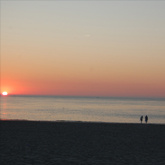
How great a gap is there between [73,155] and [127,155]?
3.21 meters

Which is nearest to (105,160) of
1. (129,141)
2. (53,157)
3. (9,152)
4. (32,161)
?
(53,157)

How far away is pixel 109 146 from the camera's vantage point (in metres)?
19.6

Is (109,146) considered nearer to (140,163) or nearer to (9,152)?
(140,163)

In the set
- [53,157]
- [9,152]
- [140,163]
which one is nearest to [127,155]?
[140,163]

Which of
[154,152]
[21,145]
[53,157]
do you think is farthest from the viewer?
[21,145]

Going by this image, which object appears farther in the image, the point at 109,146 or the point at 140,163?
the point at 109,146

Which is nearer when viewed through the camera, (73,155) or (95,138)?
(73,155)

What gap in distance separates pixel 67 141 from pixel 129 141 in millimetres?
4881

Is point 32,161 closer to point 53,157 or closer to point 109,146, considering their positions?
point 53,157

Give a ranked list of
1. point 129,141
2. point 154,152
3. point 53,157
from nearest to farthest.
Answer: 1. point 53,157
2. point 154,152
3. point 129,141

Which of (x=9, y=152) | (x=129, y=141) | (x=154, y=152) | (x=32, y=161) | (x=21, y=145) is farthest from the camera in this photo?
(x=129, y=141)

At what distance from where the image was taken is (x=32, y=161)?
14.3m

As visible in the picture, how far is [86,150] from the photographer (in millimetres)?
17844

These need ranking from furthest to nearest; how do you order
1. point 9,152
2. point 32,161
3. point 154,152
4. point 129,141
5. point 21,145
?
point 129,141 → point 21,145 → point 154,152 → point 9,152 → point 32,161
